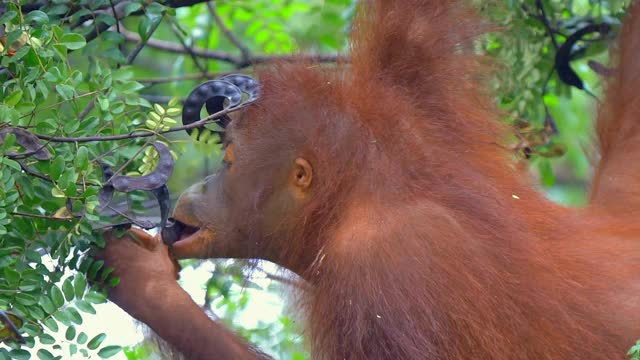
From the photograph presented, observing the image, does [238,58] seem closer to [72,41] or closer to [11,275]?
[72,41]

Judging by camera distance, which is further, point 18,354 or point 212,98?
point 212,98

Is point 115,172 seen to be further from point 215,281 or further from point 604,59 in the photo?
point 604,59

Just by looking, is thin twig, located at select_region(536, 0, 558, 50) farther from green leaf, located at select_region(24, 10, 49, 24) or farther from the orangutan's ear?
green leaf, located at select_region(24, 10, 49, 24)

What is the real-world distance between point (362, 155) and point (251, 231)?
0.50 m

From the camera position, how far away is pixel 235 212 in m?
3.65

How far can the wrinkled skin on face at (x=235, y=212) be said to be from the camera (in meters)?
3.62

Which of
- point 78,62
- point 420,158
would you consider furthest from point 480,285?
point 78,62

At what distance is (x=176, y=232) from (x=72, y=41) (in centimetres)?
92

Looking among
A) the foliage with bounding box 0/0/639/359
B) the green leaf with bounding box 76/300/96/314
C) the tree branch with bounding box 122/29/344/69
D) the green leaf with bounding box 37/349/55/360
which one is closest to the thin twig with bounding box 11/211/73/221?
the foliage with bounding box 0/0/639/359

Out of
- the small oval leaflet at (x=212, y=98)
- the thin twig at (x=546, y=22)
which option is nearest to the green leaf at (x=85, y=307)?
the small oval leaflet at (x=212, y=98)

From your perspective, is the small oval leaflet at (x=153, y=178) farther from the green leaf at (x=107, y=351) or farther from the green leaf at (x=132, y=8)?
the green leaf at (x=132, y=8)

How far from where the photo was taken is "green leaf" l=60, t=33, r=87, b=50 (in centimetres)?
293

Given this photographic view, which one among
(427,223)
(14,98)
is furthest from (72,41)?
(427,223)

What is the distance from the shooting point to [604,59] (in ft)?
14.7
